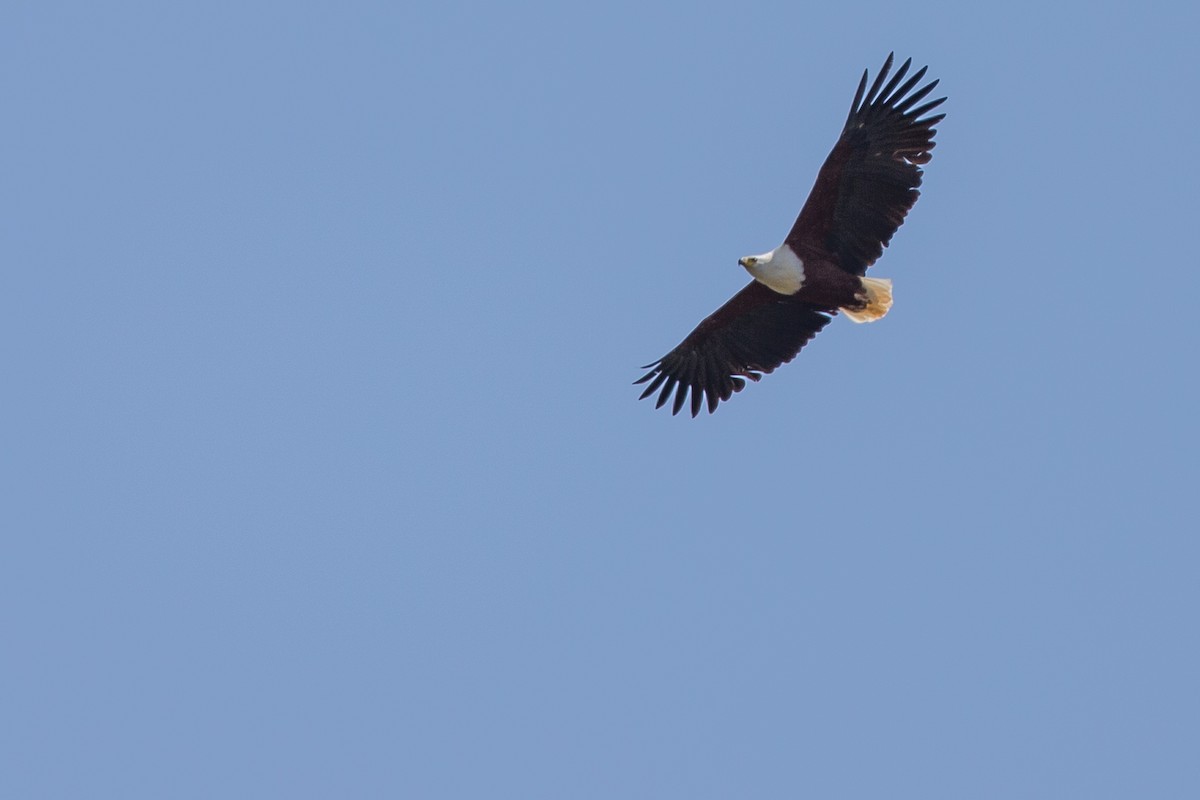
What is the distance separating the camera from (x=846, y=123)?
20.6m

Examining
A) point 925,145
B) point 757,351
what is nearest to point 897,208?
point 925,145

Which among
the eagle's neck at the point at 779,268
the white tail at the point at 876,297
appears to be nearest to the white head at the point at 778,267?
the eagle's neck at the point at 779,268

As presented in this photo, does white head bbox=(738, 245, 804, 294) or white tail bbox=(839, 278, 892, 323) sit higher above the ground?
white head bbox=(738, 245, 804, 294)

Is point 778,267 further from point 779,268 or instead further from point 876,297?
point 876,297

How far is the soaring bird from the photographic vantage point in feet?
67.6

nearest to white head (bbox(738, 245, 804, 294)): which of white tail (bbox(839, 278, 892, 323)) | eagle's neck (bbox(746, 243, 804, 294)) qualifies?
eagle's neck (bbox(746, 243, 804, 294))

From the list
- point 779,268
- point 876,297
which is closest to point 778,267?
point 779,268

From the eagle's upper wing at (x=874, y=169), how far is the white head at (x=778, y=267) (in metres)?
0.35

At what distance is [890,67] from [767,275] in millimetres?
2759

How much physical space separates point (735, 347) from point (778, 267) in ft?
4.50

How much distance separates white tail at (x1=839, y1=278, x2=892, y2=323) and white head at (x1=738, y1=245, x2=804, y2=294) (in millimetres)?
768

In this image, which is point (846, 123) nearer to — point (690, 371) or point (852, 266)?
point (852, 266)

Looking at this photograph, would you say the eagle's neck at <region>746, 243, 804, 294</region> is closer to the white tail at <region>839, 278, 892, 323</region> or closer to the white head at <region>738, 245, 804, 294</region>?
the white head at <region>738, 245, 804, 294</region>

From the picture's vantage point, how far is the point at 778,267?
21.0 metres
